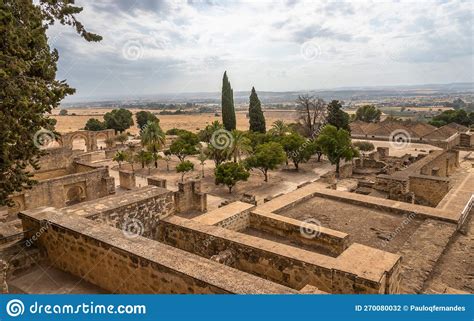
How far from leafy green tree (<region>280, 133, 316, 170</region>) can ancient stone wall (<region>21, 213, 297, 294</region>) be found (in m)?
26.5

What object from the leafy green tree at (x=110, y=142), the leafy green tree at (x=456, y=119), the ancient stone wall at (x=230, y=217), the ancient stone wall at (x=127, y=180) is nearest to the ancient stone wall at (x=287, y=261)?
the ancient stone wall at (x=230, y=217)

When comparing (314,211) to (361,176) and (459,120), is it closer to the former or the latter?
(361,176)

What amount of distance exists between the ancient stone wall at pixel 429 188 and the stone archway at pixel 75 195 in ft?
62.6

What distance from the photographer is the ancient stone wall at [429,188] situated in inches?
639

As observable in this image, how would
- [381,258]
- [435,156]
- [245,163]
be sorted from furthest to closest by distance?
[245,163], [435,156], [381,258]

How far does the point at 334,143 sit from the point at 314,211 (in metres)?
19.2

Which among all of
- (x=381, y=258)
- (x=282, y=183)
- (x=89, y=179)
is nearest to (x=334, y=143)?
(x=282, y=183)

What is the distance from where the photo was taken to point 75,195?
875 inches

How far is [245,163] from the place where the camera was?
26828mm

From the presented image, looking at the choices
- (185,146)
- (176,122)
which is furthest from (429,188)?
(176,122)

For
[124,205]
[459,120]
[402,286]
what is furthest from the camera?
[459,120]

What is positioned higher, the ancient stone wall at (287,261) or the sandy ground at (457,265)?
the ancient stone wall at (287,261)

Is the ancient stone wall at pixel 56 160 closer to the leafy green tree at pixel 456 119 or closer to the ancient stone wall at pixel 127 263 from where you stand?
the ancient stone wall at pixel 127 263

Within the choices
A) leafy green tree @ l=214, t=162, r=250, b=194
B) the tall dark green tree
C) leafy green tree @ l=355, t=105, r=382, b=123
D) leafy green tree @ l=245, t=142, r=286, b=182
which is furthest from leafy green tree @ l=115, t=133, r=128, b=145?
leafy green tree @ l=355, t=105, r=382, b=123
